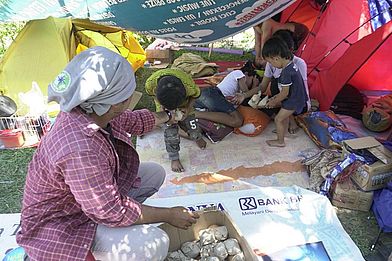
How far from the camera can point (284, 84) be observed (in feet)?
8.29

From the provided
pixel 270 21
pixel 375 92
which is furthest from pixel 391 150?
pixel 270 21

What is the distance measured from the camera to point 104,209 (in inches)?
48.3

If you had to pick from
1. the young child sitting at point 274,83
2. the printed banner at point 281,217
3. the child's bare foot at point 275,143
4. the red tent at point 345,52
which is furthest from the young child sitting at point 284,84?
the printed banner at point 281,217

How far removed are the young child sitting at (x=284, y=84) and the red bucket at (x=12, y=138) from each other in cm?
164

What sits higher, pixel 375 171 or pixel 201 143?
pixel 375 171

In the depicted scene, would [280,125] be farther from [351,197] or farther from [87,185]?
[87,185]

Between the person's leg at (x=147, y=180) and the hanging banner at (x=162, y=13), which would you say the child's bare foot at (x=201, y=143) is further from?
the person's leg at (x=147, y=180)

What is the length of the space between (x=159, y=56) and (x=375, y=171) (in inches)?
98.0

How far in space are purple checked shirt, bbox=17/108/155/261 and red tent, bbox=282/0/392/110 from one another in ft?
6.62

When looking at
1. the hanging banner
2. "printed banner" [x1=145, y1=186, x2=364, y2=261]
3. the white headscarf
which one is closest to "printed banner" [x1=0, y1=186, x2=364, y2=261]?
"printed banner" [x1=145, y1=186, x2=364, y2=261]

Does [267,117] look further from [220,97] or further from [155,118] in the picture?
[155,118]

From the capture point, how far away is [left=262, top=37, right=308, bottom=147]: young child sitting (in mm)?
2508

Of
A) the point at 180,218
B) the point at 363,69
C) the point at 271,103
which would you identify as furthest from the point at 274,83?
the point at 180,218

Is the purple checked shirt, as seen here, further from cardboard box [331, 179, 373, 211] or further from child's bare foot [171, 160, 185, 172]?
cardboard box [331, 179, 373, 211]
